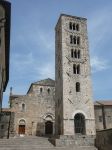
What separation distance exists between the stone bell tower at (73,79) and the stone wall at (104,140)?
3.17m

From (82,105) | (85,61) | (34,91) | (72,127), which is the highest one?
(85,61)

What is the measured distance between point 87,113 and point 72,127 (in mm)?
2867

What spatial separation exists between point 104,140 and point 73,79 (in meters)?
9.34

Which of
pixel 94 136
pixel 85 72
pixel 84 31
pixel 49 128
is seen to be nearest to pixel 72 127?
pixel 94 136

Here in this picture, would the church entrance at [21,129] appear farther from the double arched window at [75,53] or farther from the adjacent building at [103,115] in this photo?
the double arched window at [75,53]

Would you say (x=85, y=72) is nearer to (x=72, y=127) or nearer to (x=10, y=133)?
(x=72, y=127)

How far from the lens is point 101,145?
79.4 ft

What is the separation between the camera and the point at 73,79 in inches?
1185

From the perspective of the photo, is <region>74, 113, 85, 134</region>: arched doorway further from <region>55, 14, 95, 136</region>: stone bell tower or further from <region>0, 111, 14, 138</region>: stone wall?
<region>0, 111, 14, 138</region>: stone wall

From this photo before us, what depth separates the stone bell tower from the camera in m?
28.4

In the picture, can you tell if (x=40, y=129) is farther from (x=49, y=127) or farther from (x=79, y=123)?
(x=79, y=123)

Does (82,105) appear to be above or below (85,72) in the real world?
below

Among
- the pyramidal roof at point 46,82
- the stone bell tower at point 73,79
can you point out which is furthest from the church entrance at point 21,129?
the stone bell tower at point 73,79

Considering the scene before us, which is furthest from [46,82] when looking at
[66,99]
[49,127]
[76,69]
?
[66,99]
